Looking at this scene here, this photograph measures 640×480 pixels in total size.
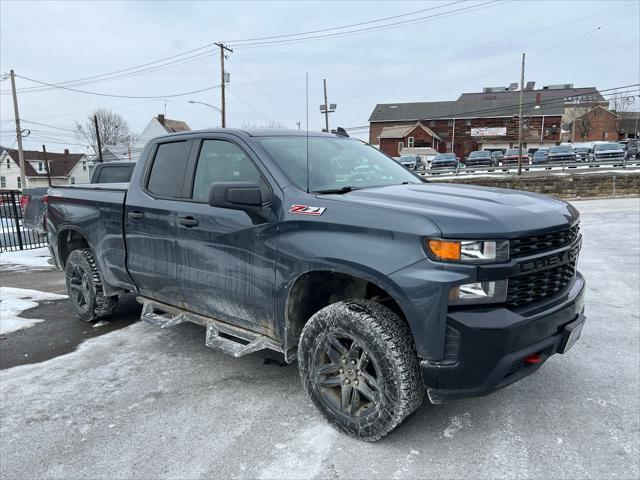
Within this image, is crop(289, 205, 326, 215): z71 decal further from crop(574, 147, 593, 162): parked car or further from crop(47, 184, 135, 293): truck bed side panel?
crop(574, 147, 593, 162): parked car

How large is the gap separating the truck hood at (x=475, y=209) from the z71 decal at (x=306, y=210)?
0.52 feet

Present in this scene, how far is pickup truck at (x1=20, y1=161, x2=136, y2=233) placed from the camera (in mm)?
6309

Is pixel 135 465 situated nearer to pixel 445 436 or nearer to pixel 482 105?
pixel 445 436

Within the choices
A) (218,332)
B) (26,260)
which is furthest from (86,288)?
(26,260)

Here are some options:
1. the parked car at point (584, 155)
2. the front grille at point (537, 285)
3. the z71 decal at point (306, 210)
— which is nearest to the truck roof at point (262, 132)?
the z71 decal at point (306, 210)

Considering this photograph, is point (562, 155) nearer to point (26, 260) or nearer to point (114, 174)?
point (114, 174)

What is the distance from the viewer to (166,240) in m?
3.75

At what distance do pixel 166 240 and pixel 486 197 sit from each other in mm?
2432

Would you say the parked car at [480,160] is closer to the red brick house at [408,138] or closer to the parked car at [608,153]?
the parked car at [608,153]

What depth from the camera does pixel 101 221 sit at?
14.7ft

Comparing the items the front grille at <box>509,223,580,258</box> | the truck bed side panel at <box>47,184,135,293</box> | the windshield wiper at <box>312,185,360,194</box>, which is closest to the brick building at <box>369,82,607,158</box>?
the truck bed side panel at <box>47,184,135,293</box>

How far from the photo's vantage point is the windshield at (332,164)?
317 cm

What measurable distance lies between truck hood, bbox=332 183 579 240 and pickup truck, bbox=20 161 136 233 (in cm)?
436

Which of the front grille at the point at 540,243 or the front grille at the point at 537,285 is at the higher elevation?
the front grille at the point at 540,243
